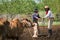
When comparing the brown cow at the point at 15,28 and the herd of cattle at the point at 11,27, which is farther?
the brown cow at the point at 15,28

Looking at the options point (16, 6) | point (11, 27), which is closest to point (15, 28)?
point (11, 27)

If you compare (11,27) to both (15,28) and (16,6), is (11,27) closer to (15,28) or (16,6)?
(15,28)

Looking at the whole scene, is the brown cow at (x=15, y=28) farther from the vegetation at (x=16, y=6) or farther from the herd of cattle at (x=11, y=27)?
the vegetation at (x=16, y=6)

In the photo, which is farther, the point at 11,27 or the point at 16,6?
the point at 16,6

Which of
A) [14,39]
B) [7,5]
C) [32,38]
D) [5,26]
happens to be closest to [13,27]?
[14,39]

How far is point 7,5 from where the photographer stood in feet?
94.0

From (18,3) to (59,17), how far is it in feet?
16.1

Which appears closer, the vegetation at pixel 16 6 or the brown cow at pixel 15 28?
the brown cow at pixel 15 28

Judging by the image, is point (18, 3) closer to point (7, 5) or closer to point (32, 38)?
point (7, 5)

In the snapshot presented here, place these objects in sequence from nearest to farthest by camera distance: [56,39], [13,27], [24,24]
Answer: [13,27]
[24,24]
[56,39]

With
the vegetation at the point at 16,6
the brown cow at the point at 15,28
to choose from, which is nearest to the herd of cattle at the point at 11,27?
the brown cow at the point at 15,28

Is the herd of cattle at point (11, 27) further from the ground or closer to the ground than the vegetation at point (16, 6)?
further from the ground

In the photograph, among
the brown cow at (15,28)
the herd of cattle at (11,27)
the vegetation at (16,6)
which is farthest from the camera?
the vegetation at (16,6)

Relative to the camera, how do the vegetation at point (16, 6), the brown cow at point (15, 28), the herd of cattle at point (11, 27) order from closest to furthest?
the herd of cattle at point (11, 27)
the brown cow at point (15, 28)
the vegetation at point (16, 6)
